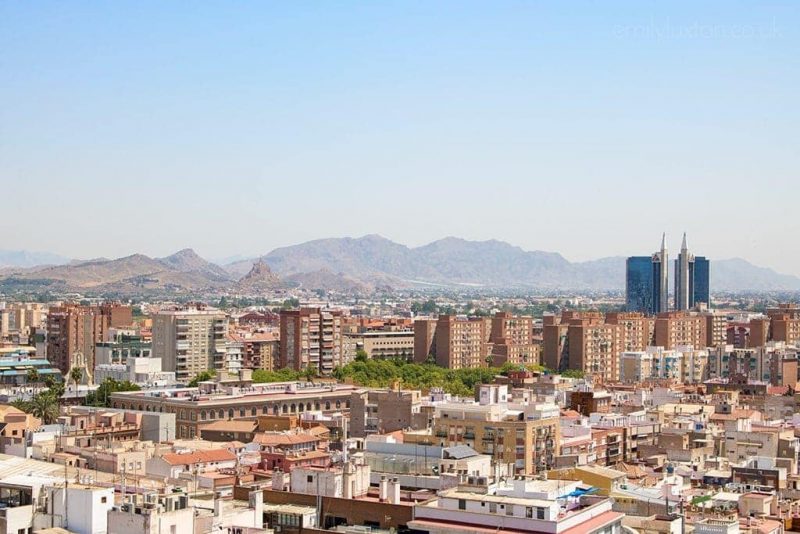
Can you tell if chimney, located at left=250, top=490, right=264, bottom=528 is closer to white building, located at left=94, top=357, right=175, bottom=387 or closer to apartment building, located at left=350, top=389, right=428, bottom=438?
apartment building, located at left=350, top=389, right=428, bottom=438

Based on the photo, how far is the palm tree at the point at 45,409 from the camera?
54812mm

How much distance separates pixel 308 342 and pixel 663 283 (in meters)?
90.0

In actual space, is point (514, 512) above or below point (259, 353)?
above

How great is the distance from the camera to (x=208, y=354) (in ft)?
282

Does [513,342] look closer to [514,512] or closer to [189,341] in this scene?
[189,341]

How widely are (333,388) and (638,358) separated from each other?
28.6 metres

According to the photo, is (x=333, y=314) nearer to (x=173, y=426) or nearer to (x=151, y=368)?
(x=151, y=368)

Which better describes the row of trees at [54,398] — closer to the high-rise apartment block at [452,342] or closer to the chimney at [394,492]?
the chimney at [394,492]

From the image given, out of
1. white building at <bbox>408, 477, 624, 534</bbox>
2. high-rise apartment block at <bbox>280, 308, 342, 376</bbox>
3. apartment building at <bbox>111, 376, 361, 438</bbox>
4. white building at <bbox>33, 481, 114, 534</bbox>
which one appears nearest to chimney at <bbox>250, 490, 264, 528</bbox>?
white building at <bbox>33, 481, 114, 534</bbox>

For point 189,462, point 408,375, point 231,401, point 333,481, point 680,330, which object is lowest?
point 408,375

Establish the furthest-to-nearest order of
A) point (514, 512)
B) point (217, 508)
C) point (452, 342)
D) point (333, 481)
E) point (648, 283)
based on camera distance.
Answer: point (648, 283), point (452, 342), point (333, 481), point (217, 508), point (514, 512)

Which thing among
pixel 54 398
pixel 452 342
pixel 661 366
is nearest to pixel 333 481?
pixel 54 398

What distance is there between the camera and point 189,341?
277 feet

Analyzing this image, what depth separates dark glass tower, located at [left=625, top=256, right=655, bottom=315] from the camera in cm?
18550
